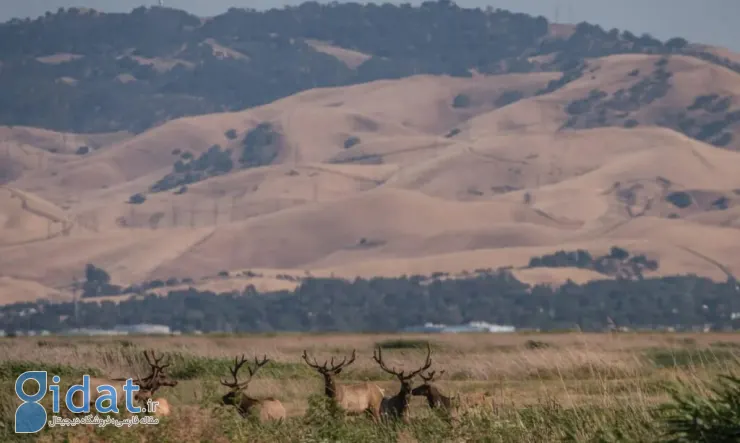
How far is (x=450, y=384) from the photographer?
55.3 meters

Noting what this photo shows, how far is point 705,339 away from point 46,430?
63.1 m

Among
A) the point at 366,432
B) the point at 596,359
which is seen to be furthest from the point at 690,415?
the point at 596,359

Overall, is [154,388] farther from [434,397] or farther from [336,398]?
[434,397]

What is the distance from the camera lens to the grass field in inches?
1156

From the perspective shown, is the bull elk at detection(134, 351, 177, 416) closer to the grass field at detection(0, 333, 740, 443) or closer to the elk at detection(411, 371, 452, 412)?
the grass field at detection(0, 333, 740, 443)

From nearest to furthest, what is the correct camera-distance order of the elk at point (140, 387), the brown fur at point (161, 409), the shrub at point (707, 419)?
the shrub at point (707, 419) → the brown fur at point (161, 409) → the elk at point (140, 387)

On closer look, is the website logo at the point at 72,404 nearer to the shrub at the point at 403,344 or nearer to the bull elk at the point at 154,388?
the bull elk at the point at 154,388

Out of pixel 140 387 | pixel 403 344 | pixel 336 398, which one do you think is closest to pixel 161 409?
pixel 140 387

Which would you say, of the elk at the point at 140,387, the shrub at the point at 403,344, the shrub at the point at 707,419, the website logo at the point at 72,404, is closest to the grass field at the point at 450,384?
the shrub at the point at 403,344

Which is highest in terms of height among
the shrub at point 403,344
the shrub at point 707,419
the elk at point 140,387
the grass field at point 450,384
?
the shrub at point 707,419

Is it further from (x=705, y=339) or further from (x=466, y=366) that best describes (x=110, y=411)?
(x=705, y=339)

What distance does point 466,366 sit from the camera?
6462cm

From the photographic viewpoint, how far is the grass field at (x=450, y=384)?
29359mm

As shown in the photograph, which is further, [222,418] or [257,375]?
[257,375]
